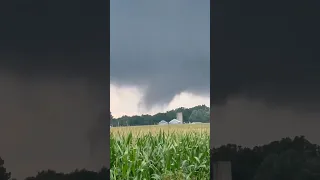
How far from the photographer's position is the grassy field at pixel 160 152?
4305 mm

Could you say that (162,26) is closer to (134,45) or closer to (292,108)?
(134,45)

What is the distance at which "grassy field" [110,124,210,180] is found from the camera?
430cm

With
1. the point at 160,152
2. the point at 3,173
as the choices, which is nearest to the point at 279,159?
the point at 160,152

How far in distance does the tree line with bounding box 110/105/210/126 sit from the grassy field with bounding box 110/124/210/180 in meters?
0.06

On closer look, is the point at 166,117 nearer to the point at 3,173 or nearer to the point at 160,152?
the point at 160,152

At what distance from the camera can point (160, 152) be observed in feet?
14.6

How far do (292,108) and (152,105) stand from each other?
1337 mm

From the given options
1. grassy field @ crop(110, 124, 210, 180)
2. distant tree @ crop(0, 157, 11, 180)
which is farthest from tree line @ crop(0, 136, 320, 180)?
distant tree @ crop(0, 157, 11, 180)

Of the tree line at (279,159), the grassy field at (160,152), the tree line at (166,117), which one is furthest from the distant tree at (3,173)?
the tree line at (279,159)

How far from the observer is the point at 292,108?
3.79 m

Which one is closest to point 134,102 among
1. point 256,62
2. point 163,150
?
point 163,150

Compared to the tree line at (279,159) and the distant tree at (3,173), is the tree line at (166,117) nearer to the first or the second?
the tree line at (279,159)

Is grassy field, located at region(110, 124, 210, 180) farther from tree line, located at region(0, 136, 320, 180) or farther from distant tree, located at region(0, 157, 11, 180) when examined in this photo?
distant tree, located at region(0, 157, 11, 180)

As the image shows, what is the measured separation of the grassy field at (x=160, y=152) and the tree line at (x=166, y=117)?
0.06m
